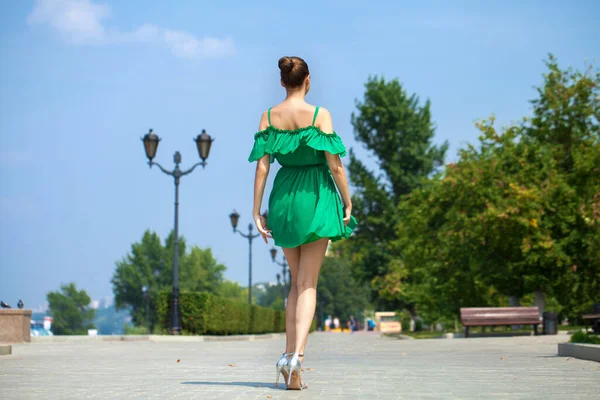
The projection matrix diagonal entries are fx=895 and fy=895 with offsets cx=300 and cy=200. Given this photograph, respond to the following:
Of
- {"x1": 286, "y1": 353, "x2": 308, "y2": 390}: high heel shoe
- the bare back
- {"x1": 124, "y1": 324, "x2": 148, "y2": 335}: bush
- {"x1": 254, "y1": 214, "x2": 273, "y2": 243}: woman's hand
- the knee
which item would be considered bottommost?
{"x1": 124, "y1": 324, "x2": 148, "y2": 335}: bush

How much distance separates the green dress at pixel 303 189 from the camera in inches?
267

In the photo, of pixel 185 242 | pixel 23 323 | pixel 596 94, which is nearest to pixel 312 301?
pixel 23 323

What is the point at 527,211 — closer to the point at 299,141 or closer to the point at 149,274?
the point at 299,141

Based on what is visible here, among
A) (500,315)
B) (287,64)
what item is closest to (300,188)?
(287,64)

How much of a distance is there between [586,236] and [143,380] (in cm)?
2421

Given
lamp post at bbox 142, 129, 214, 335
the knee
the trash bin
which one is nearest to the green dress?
the knee

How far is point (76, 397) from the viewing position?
595cm

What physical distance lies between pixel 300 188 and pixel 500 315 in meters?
19.7

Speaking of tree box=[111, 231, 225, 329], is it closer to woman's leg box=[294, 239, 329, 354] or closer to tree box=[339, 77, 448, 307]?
tree box=[339, 77, 448, 307]

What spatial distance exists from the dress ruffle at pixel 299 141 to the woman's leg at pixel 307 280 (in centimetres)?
72

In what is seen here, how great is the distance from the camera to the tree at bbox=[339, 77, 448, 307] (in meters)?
59.4

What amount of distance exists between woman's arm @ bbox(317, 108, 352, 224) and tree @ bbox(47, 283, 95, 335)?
483 feet

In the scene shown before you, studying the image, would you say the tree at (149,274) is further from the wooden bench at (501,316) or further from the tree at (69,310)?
the wooden bench at (501,316)

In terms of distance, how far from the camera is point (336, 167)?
22.4 feet
